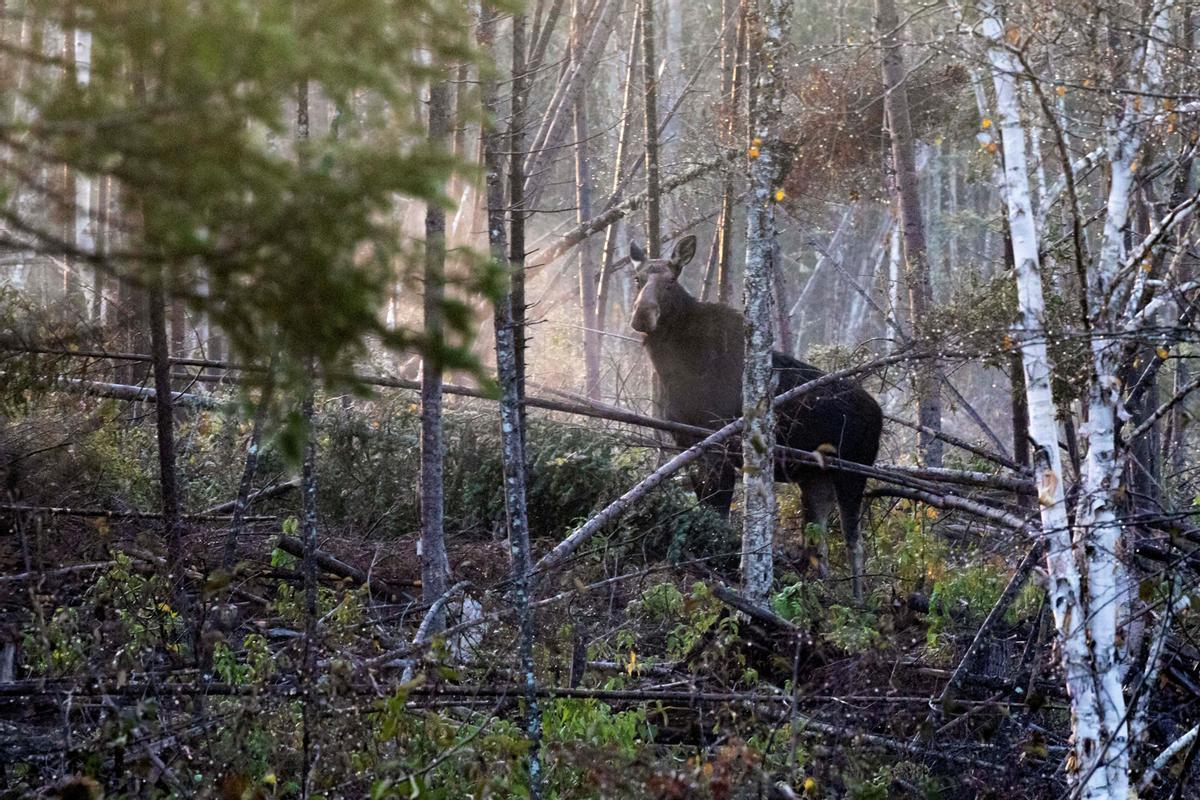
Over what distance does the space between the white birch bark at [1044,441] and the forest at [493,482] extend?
0.08 feet

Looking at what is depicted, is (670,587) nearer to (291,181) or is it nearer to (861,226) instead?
(291,181)

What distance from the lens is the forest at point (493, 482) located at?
117 inches

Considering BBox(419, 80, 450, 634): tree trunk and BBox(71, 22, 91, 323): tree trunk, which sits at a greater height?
BBox(71, 22, 91, 323): tree trunk

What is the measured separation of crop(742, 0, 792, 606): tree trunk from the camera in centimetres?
816

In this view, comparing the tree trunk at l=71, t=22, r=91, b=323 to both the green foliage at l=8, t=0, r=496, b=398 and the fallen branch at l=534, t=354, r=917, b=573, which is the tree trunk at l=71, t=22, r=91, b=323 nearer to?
the green foliage at l=8, t=0, r=496, b=398

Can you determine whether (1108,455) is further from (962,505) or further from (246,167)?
(246,167)

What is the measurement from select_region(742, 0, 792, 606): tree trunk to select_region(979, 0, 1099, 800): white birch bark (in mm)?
2164

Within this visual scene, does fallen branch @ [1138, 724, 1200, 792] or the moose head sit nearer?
fallen branch @ [1138, 724, 1200, 792]

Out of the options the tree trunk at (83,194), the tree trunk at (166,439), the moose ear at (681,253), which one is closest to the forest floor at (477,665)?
the tree trunk at (166,439)

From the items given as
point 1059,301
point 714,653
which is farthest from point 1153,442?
point 714,653

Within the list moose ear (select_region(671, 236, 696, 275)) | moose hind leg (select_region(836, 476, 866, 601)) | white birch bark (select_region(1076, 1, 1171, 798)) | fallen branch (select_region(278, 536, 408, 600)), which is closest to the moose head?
moose ear (select_region(671, 236, 696, 275))

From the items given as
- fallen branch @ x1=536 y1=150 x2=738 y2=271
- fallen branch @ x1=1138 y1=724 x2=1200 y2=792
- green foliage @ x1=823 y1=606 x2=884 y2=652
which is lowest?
fallen branch @ x1=1138 y1=724 x2=1200 y2=792

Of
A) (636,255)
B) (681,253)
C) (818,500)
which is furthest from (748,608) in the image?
(636,255)

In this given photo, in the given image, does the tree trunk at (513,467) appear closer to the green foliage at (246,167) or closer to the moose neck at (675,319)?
the green foliage at (246,167)
